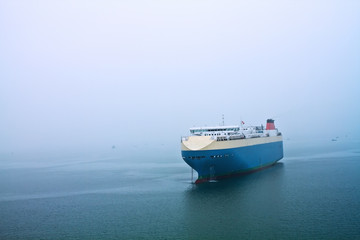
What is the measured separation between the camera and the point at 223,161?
4119 cm

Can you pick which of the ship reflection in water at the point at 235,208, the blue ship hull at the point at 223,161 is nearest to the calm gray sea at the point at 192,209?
the ship reflection in water at the point at 235,208

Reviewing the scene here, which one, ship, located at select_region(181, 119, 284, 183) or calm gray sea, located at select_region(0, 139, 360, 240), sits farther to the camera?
ship, located at select_region(181, 119, 284, 183)

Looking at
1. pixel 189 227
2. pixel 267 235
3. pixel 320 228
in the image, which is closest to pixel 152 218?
pixel 189 227

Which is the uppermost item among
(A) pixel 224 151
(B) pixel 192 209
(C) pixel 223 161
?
(A) pixel 224 151

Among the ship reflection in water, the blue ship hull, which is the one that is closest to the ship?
the blue ship hull

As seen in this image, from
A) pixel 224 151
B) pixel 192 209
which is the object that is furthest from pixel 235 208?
pixel 224 151

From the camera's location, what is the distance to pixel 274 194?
112 feet

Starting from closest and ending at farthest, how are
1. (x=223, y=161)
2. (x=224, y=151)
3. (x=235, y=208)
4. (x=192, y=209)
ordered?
(x=235, y=208) → (x=192, y=209) → (x=224, y=151) → (x=223, y=161)

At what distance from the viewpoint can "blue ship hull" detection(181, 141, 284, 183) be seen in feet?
129

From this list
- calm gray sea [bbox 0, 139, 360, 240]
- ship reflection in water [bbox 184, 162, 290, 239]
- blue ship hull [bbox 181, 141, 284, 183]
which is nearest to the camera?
ship reflection in water [bbox 184, 162, 290, 239]

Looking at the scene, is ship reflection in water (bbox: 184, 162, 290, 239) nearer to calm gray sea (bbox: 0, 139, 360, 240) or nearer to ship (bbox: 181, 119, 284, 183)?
calm gray sea (bbox: 0, 139, 360, 240)

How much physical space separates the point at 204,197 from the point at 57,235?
52.8 ft

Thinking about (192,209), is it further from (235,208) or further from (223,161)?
(223,161)

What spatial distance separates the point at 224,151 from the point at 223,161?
62.7 inches
